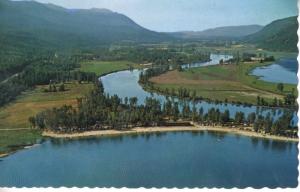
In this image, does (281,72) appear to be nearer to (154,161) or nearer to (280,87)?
(280,87)

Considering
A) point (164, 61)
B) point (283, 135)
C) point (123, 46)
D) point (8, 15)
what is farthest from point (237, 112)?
point (8, 15)

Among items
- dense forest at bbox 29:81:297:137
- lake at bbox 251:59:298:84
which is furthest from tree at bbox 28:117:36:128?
lake at bbox 251:59:298:84

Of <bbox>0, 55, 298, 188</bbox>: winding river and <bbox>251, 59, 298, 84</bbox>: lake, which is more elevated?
<bbox>251, 59, 298, 84</bbox>: lake

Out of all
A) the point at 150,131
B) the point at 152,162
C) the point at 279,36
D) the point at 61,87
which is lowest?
the point at 152,162

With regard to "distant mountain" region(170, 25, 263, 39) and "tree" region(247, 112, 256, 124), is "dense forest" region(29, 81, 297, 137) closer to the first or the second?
"tree" region(247, 112, 256, 124)

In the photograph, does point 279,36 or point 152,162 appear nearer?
point 279,36

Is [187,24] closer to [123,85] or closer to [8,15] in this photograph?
[123,85]

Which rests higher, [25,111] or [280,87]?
[280,87]

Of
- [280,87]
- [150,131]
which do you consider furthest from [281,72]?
[150,131]
